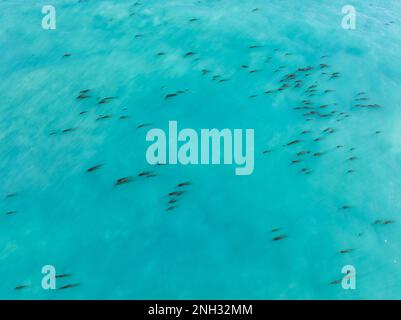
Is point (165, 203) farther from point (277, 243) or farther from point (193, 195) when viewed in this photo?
point (277, 243)

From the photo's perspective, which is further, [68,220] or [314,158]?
[314,158]

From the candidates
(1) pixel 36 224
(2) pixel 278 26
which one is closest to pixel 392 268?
(1) pixel 36 224

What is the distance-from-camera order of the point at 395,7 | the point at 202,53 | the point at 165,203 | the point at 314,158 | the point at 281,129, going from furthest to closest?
the point at 395,7, the point at 202,53, the point at 281,129, the point at 314,158, the point at 165,203

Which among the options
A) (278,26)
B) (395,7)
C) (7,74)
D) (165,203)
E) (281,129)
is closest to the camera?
(165,203)

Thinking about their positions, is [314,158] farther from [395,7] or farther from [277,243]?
[395,7]

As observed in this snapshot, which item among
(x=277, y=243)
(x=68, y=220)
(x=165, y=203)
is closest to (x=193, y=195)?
(x=165, y=203)

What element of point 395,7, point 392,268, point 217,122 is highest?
point 395,7

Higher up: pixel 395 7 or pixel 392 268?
pixel 395 7
